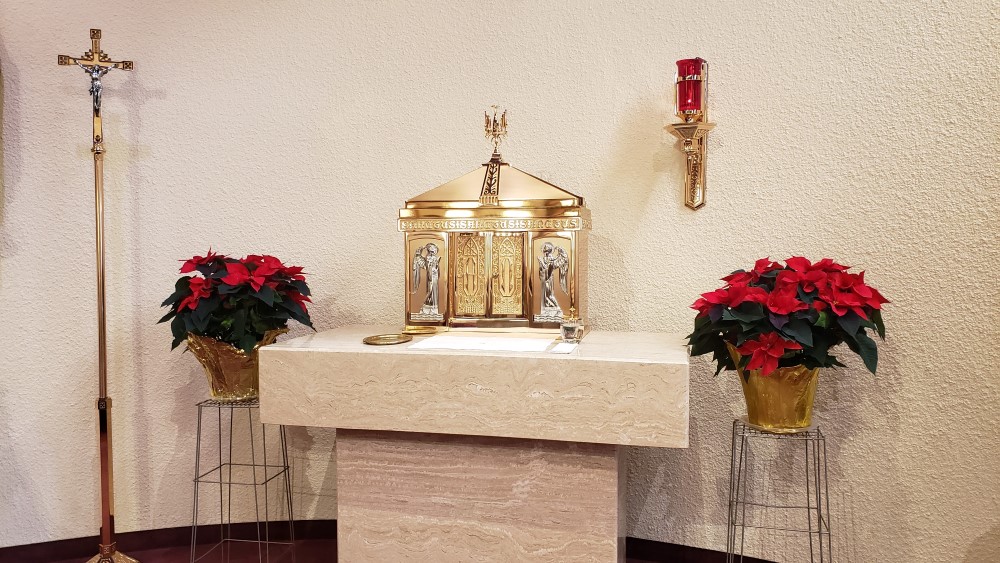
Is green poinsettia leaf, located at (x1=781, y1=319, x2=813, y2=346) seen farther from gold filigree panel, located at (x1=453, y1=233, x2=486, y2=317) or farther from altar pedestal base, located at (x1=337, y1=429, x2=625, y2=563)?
gold filigree panel, located at (x1=453, y1=233, x2=486, y2=317)

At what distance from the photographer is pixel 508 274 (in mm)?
2543

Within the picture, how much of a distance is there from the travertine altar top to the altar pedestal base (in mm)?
109

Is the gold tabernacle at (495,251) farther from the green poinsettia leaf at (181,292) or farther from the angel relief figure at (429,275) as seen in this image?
the green poinsettia leaf at (181,292)

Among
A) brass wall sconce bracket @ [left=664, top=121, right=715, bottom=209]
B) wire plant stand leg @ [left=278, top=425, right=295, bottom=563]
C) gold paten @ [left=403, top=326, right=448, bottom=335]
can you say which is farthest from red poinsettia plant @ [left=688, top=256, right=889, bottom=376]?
wire plant stand leg @ [left=278, top=425, right=295, bottom=563]

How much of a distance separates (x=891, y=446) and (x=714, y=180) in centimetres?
107

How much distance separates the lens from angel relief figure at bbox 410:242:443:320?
2562 millimetres

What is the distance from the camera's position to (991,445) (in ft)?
7.98

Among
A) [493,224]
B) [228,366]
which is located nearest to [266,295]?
[228,366]

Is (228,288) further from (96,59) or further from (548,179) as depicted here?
(548,179)

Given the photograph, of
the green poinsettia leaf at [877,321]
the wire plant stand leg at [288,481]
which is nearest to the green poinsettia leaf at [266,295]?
the wire plant stand leg at [288,481]

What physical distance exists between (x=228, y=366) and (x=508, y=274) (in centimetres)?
97

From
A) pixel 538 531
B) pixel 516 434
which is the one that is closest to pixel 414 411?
pixel 516 434

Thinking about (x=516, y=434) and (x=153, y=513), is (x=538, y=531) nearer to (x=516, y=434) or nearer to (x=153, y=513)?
(x=516, y=434)

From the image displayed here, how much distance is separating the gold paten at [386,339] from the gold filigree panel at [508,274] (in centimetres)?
33
